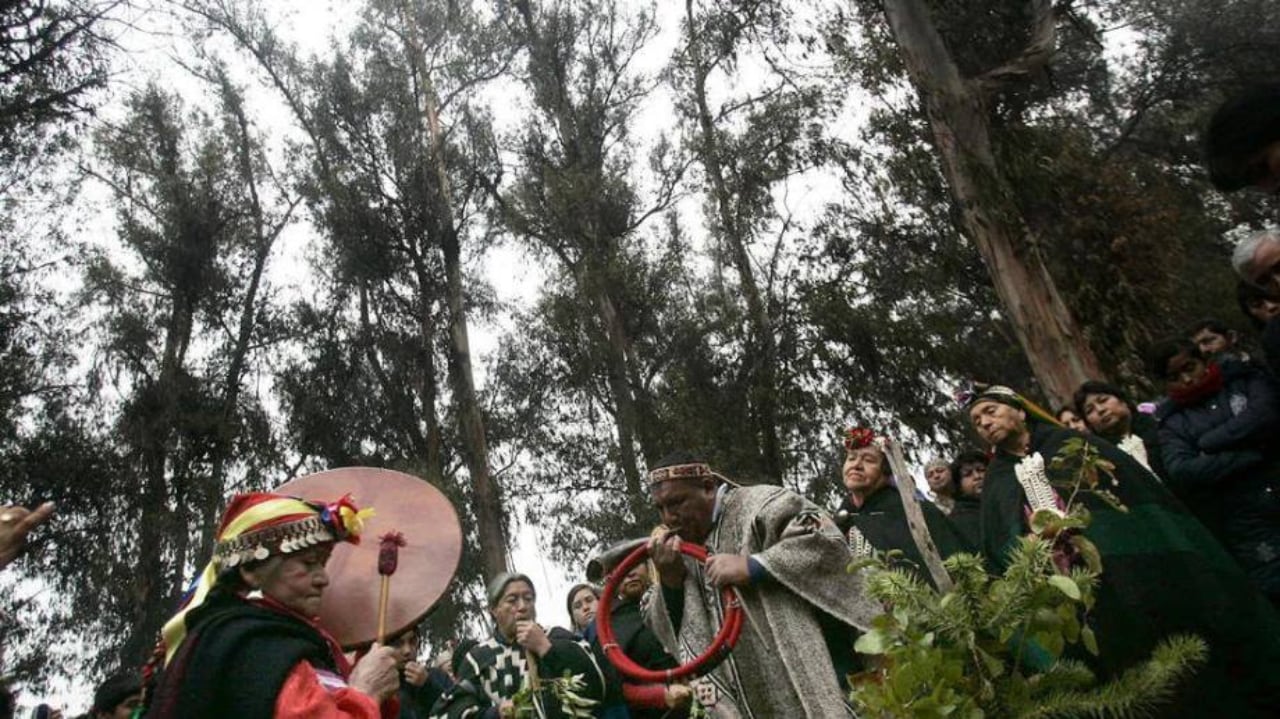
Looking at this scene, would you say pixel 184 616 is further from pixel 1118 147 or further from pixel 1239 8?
pixel 1239 8

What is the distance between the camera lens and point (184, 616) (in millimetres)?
2635

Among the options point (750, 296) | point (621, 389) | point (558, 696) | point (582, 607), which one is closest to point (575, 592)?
point (582, 607)

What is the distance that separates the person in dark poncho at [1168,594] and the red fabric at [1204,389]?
0.69 meters

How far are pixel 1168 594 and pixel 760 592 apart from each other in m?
1.41

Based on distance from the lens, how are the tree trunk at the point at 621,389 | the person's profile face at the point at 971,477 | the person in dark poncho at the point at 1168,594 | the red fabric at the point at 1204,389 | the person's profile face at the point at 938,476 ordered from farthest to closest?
the tree trunk at the point at 621,389, the person's profile face at the point at 938,476, the person's profile face at the point at 971,477, the red fabric at the point at 1204,389, the person in dark poncho at the point at 1168,594

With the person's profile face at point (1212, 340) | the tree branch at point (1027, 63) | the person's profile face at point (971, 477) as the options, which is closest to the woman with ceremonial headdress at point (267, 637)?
the person's profile face at point (971, 477)

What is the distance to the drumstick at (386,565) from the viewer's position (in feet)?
10.0

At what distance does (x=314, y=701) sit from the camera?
2283mm

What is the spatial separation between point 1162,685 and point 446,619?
1758 centimetres

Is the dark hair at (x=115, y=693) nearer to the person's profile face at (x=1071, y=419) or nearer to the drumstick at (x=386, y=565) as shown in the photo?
the drumstick at (x=386, y=565)

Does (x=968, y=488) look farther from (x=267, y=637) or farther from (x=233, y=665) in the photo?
(x=233, y=665)

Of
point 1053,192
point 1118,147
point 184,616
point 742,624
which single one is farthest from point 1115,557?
point 1118,147

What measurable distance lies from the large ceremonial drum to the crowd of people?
0.17m

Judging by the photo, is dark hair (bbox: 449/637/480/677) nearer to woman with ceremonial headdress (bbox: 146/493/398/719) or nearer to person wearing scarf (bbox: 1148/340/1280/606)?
woman with ceremonial headdress (bbox: 146/493/398/719)
